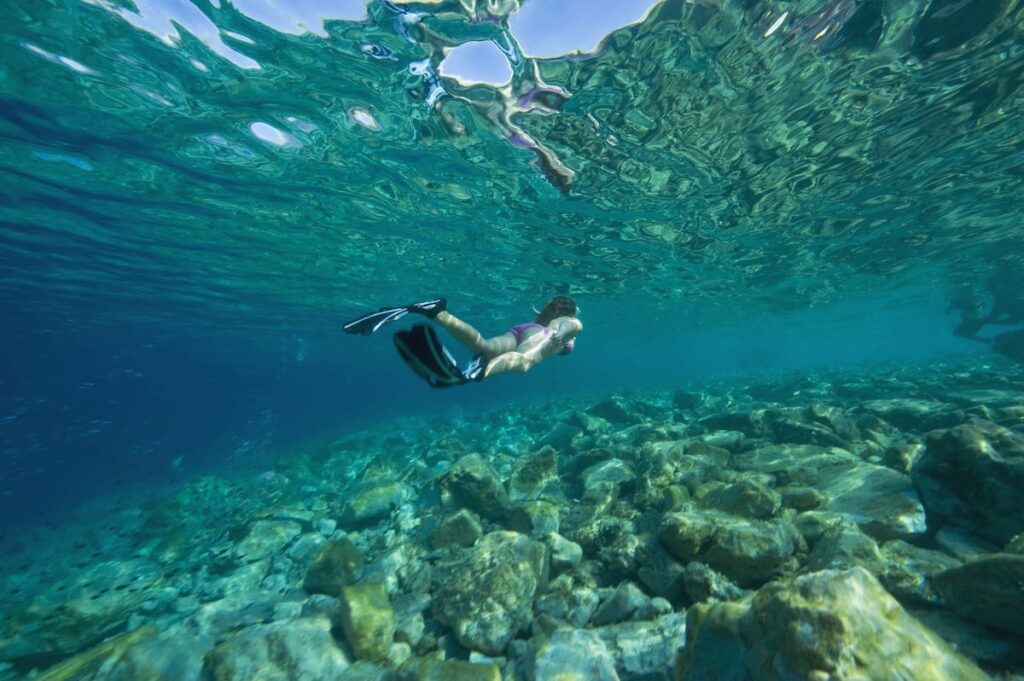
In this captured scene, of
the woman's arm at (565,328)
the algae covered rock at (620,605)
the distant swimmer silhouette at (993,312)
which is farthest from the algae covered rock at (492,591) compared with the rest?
the distant swimmer silhouette at (993,312)

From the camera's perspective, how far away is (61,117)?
9.89 metres

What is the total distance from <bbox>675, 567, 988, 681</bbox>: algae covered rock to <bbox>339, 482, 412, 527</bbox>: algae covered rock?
7194mm

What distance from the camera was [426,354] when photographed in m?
4.60

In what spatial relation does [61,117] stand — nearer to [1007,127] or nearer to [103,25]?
[103,25]

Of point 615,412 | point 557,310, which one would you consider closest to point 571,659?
point 557,310

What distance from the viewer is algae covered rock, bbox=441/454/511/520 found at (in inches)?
271

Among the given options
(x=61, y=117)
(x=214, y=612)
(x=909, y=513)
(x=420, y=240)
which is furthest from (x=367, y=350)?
(x=909, y=513)

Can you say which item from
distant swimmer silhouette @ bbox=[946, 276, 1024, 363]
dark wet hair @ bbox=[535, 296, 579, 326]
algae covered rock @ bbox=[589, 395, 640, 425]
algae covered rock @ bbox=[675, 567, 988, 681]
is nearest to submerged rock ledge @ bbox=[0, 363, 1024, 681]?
algae covered rock @ bbox=[675, 567, 988, 681]

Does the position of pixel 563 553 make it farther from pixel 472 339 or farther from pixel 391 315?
pixel 391 315

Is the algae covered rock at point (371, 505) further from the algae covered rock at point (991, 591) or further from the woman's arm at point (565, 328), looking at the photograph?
the algae covered rock at point (991, 591)

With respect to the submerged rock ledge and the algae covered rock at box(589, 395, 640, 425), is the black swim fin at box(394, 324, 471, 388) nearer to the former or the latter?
the submerged rock ledge

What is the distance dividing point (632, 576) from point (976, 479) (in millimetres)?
3370

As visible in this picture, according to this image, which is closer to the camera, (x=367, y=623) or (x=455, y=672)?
(x=455, y=672)

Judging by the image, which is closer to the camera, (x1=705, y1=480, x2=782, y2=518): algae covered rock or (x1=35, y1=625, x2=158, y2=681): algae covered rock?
(x1=35, y1=625, x2=158, y2=681): algae covered rock
